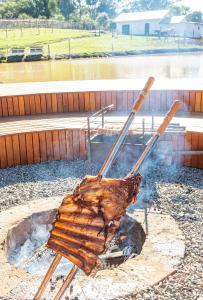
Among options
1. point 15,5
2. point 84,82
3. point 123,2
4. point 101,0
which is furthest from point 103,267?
point 123,2

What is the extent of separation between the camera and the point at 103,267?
13.0 feet

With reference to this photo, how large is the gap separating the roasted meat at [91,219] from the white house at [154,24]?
4858cm

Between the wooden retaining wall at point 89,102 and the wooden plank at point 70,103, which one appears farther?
the wooden plank at point 70,103

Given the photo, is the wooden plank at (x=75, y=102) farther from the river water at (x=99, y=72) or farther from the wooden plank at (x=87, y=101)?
the river water at (x=99, y=72)

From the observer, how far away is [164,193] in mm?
5391

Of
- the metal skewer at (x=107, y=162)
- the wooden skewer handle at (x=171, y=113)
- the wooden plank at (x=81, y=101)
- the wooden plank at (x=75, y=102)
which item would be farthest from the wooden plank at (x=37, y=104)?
the wooden skewer handle at (x=171, y=113)

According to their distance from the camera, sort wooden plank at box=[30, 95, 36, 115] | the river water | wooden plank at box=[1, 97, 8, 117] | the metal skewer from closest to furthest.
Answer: the metal skewer < wooden plank at box=[1, 97, 8, 117] < wooden plank at box=[30, 95, 36, 115] < the river water

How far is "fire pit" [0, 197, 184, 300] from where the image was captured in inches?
127

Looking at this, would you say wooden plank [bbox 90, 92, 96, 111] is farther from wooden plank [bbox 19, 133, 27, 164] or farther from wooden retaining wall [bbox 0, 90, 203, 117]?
wooden plank [bbox 19, 133, 27, 164]

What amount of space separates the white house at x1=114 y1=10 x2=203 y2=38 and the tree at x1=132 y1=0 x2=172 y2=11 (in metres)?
29.9

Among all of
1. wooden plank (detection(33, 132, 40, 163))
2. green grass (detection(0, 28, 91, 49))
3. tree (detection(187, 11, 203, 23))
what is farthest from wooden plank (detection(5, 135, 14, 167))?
tree (detection(187, 11, 203, 23))

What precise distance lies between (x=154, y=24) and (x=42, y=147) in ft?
151

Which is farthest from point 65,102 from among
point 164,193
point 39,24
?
point 39,24

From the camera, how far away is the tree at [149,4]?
254 ft
